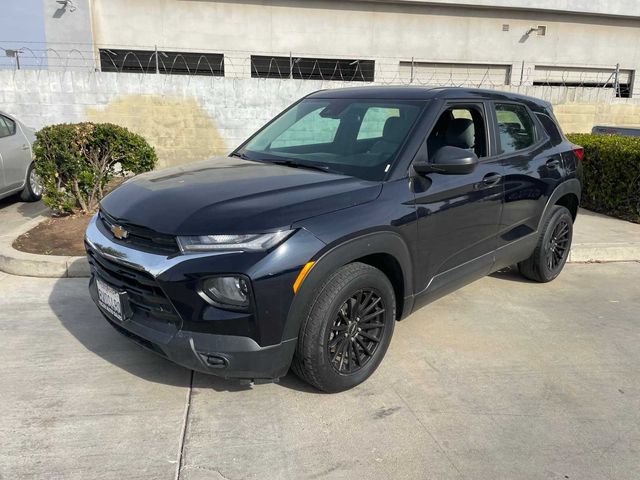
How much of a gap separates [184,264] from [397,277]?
140 centimetres

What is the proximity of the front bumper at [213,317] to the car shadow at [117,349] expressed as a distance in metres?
0.27

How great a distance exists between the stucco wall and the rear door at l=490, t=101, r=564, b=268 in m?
7.30

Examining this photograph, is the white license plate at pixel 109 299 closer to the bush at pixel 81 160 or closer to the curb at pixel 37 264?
the curb at pixel 37 264

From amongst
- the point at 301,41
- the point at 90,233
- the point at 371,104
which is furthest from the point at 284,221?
the point at 301,41

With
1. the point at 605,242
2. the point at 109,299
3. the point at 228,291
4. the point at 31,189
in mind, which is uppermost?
the point at 228,291

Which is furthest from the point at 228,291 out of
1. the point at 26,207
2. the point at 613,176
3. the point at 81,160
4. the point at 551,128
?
the point at 613,176

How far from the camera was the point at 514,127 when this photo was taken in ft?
15.0

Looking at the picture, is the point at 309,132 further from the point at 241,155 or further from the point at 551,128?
the point at 551,128

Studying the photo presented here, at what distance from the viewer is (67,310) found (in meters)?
4.41

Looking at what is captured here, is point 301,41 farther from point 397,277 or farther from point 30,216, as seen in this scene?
point 397,277

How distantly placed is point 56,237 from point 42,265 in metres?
0.83

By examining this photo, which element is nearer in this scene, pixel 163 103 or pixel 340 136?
pixel 340 136

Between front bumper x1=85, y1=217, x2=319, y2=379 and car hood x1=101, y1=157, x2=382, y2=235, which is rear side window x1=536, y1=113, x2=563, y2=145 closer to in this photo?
car hood x1=101, y1=157, x2=382, y2=235

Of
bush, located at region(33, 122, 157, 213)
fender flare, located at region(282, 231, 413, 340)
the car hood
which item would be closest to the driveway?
fender flare, located at region(282, 231, 413, 340)
